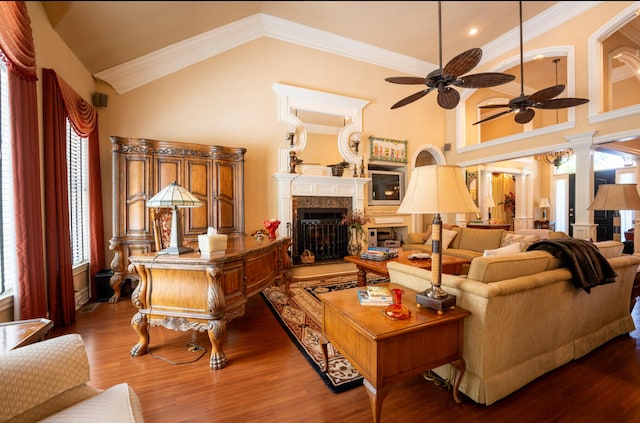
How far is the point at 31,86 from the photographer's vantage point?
1895 millimetres

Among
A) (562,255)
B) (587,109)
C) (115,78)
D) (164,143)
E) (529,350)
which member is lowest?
(529,350)

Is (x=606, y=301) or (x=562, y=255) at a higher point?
(x=562, y=255)

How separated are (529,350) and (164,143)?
4.13 metres

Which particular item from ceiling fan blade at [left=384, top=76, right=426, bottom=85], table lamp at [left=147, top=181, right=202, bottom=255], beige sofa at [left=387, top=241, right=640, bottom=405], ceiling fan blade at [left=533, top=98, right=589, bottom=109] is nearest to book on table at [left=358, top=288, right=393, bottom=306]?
beige sofa at [left=387, top=241, right=640, bottom=405]

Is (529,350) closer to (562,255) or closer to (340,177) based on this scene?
(562,255)

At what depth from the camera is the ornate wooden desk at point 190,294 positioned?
6.14ft

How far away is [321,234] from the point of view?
4.79 meters

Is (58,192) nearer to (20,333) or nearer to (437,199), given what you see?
(20,333)

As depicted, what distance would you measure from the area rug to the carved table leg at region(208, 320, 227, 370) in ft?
2.03

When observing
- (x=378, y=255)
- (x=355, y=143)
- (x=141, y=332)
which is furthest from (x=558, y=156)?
(x=141, y=332)

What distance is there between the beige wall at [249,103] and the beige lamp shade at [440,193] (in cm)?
323

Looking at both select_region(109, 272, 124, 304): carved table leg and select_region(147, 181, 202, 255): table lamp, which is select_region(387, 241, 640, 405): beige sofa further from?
select_region(109, 272, 124, 304): carved table leg

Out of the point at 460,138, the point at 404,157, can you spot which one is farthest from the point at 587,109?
the point at 404,157

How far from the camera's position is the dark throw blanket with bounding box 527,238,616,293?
1766mm
